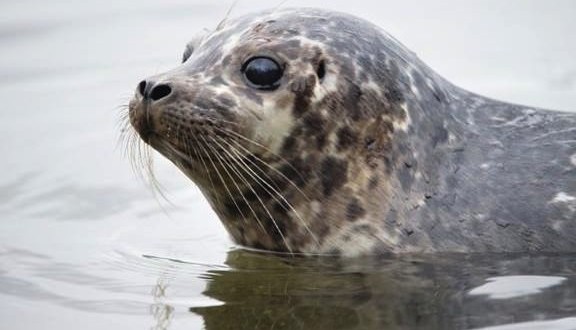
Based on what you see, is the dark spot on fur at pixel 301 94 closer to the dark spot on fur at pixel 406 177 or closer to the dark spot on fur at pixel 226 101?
the dark spot on fur at pixel 226 101

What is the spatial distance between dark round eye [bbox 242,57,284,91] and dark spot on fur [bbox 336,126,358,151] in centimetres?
42

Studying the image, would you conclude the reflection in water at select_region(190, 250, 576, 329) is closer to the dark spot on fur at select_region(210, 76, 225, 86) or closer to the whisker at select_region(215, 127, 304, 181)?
the whisker at select_region(215, 127, 304, 181)

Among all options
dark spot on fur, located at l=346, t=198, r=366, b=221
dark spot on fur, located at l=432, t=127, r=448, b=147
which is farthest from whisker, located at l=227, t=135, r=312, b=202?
dark spot on fur, located at l=432, t=127, r=448, b=147

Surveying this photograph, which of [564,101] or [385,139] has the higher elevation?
[385,139]

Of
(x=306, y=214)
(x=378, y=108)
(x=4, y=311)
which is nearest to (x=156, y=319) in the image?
(x=4, y=311)

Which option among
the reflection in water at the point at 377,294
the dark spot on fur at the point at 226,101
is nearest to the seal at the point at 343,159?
the dark spot on fur at the point at 226,101

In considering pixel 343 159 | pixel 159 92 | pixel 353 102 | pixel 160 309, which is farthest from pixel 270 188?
pixel 160 309

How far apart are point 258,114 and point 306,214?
2.08 ft

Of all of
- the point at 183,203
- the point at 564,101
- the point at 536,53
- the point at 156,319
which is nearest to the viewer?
the point at 156,319

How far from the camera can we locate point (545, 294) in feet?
23.2

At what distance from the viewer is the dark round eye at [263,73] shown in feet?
25.3

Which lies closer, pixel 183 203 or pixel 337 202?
pixel 337 202

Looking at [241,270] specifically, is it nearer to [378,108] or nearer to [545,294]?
[378,108]

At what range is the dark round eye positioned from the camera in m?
7.70
